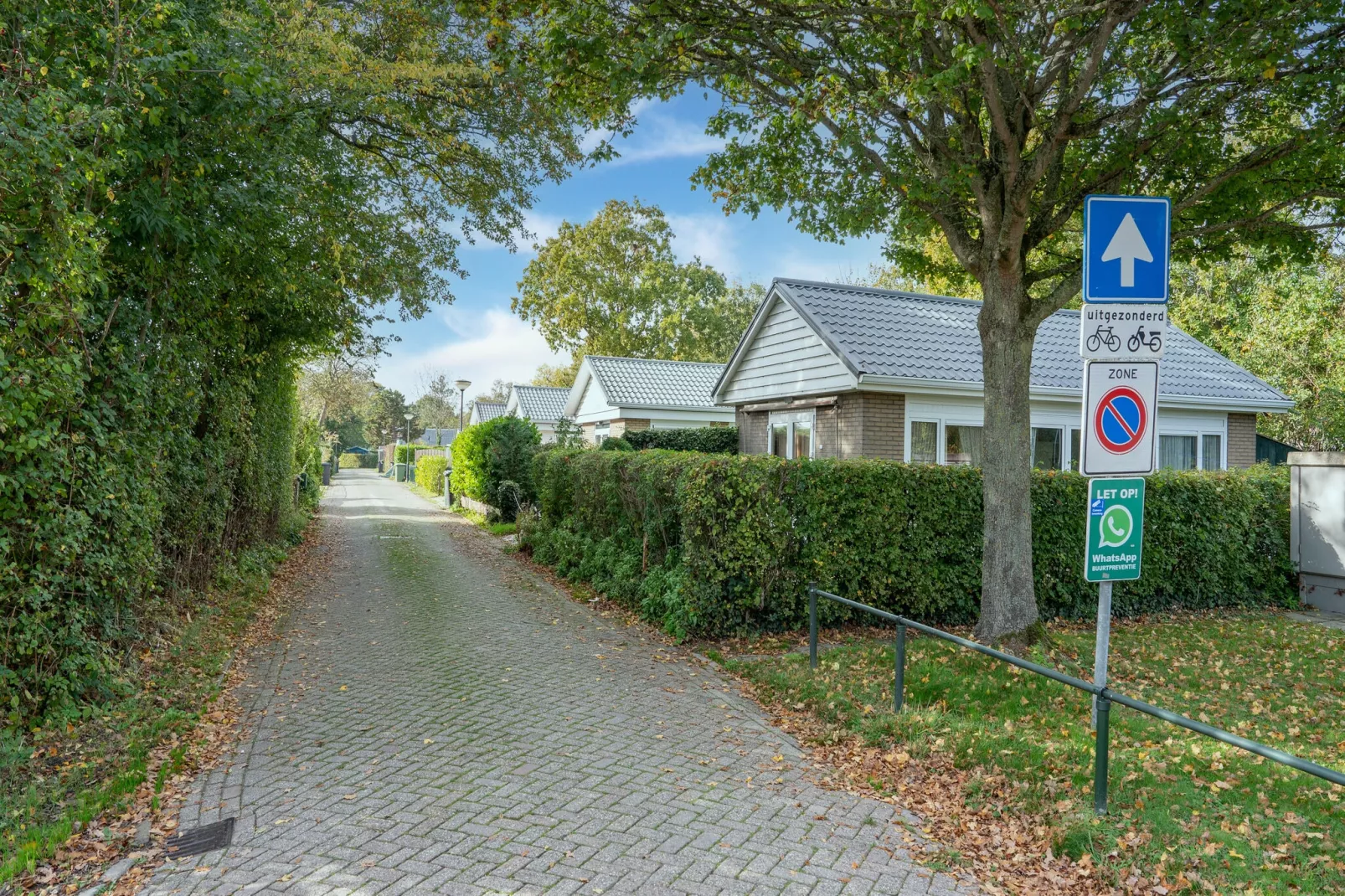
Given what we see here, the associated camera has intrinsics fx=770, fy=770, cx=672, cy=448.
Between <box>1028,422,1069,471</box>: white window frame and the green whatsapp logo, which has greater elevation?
<box>1028,422,1069,471</box>: white window frame

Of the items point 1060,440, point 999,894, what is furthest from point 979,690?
point 1060,440

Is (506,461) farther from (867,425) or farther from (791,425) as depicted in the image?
(867,425)

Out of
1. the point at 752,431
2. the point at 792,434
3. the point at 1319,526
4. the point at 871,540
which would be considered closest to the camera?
the point at 871,540

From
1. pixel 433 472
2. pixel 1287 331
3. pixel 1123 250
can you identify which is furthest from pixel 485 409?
pixel 1123 250

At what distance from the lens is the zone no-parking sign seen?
4305mm

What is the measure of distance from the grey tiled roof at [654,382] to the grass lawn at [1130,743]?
1761 cm

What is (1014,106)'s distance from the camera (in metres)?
7.38

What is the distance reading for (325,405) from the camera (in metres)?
44.7

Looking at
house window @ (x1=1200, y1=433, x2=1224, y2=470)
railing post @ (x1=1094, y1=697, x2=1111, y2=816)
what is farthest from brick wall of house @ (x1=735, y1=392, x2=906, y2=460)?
railing post @ (x1=1094, y1=697, x2=1111, y2=816)

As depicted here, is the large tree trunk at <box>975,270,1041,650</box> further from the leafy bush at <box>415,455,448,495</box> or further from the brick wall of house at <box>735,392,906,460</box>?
the leafy bush at <box>415,455,448,495</box>

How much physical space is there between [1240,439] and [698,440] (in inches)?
494

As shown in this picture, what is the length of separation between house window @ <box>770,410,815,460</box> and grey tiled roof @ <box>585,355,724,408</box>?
26.1ft

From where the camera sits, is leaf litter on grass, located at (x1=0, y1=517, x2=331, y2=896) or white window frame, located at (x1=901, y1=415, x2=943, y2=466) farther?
white window frame, located at (x1=901, y1=415, x2=943, y2=466)

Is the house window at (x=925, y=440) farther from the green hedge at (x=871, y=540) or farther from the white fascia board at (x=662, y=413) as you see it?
the white fascia board at (x=662, y=413)
